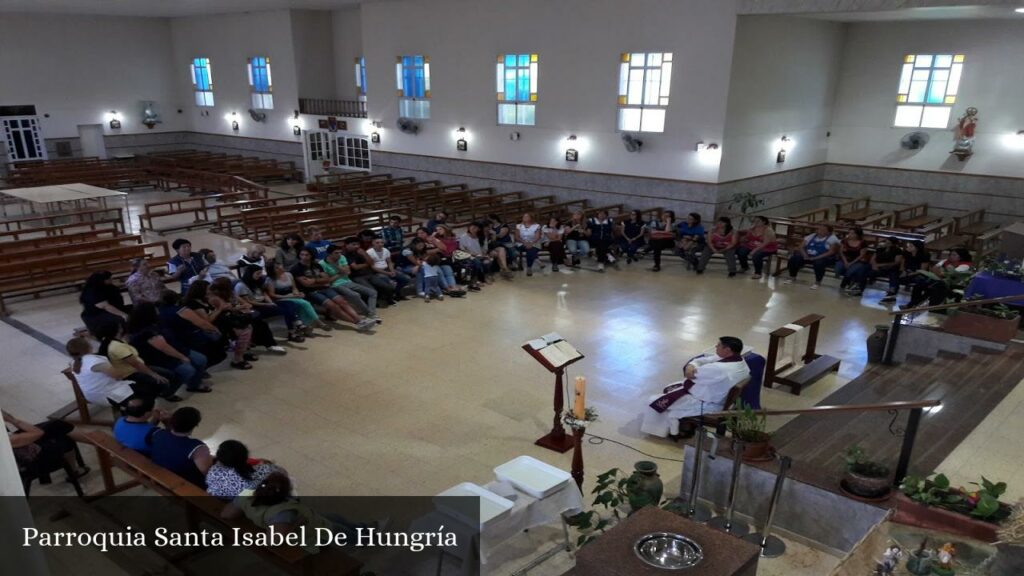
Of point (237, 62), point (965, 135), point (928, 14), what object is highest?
point (928, 14)

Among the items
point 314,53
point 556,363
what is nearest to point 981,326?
point 556,363

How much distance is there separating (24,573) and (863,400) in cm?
670

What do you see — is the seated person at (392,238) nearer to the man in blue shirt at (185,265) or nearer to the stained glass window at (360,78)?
the man in blue shirt at (185,265)

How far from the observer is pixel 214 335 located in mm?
7207

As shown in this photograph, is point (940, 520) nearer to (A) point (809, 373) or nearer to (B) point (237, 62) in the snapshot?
(A) point (809, 373)

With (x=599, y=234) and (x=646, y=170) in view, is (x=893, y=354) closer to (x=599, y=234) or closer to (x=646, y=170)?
(x=599, y=234)

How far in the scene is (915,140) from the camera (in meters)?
15.6

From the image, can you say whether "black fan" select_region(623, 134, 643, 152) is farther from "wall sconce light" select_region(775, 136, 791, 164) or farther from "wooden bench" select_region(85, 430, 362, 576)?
"wooden bench" select_region(85, 430, 362, 576)

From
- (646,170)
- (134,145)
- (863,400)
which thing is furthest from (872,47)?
(134,145)

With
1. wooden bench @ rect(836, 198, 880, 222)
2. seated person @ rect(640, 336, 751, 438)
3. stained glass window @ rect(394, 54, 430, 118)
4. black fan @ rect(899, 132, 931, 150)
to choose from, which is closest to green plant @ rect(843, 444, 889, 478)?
seated person @ rect(640, 336, 751, 438)

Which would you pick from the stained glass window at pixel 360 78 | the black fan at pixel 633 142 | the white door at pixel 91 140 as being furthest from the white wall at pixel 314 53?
the black fan at pixel 633 142

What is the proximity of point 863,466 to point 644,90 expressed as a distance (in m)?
11.1

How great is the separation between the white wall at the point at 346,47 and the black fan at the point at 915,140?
631 inches

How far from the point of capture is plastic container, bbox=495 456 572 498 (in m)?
4.33
